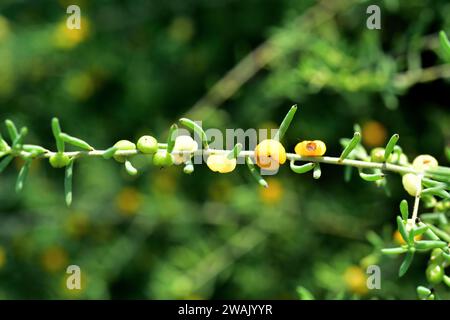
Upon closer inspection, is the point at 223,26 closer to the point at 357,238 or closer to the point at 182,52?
the point at 182,52

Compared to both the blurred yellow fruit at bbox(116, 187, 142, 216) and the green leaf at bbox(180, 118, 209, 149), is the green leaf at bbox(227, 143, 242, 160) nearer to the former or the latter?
the green leaf at bbox(180, 118, 209, 149)

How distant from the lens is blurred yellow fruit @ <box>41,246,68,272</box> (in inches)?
73.9

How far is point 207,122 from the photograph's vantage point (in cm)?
175

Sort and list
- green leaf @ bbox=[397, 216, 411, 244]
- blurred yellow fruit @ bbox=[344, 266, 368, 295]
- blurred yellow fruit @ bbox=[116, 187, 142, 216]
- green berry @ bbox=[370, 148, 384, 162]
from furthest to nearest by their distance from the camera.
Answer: blurred yellow fruit @ bbox=[116, 187, 142, 216]
blurred yellow fruit @ bbox=[344, 266, 368, 295]
green berry @ bbox=[370, 148, 384, 162]
green leaf @ bbox=[397, 216, 411, 244]

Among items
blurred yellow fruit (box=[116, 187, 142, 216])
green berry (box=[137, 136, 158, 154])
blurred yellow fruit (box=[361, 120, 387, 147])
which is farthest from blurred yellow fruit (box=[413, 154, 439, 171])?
blurred yellow fruit (box=[116, 187, 142, 216])

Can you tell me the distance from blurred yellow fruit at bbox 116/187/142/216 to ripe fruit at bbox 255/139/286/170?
3.83ft

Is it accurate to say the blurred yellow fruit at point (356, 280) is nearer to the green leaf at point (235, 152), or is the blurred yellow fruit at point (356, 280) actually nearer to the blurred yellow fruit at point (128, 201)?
the green leaf at point (235, 152)

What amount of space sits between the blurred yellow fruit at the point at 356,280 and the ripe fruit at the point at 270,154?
50cm

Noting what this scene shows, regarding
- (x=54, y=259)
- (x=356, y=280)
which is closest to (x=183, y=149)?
(x=356, y=280)

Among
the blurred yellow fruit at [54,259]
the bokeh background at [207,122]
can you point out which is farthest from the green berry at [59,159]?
the blurred yellow fruit at [54,259]

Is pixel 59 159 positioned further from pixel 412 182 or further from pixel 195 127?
pixel 412 182

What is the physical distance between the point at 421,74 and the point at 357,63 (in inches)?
6.4

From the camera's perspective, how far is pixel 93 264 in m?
1.82
